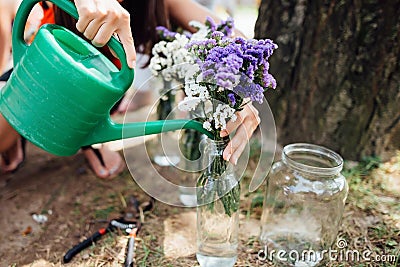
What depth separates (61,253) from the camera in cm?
112

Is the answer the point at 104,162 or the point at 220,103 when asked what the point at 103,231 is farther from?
the point at 220,103

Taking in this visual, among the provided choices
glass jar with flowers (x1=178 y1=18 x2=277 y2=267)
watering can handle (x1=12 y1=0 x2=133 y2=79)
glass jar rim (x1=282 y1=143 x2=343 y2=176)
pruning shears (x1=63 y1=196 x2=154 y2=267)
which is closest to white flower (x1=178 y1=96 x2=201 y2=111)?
glass jar with flowers (x1=178 y1=18 x2=277 y2=267)

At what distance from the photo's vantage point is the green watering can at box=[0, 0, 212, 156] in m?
0.85

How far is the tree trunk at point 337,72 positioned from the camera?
52.2 inches

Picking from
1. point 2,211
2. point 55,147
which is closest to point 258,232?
point 55,147

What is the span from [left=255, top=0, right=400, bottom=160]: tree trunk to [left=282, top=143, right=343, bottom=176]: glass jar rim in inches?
13.4

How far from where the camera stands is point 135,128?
0.95 metres

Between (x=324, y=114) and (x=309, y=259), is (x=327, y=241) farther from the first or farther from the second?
(x=324, y=114)

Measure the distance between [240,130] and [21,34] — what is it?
489mm

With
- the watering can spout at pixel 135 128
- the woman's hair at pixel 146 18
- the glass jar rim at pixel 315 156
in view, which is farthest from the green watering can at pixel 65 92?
the woman's hair at pixel 146 18

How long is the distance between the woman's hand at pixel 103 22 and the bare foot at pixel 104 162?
2.17 feet

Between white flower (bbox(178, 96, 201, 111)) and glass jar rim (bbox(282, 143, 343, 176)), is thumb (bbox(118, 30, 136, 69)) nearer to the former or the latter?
white flower (bbox(178, 96, 201, 111))

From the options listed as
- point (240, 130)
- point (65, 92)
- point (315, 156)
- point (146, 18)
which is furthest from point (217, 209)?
point (146, 18)

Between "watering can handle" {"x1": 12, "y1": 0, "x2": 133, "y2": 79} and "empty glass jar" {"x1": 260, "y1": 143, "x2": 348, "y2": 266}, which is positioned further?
"empty glass jar" {"x1": 260, "y1": 143, "x2": 348, "y2": 266}
